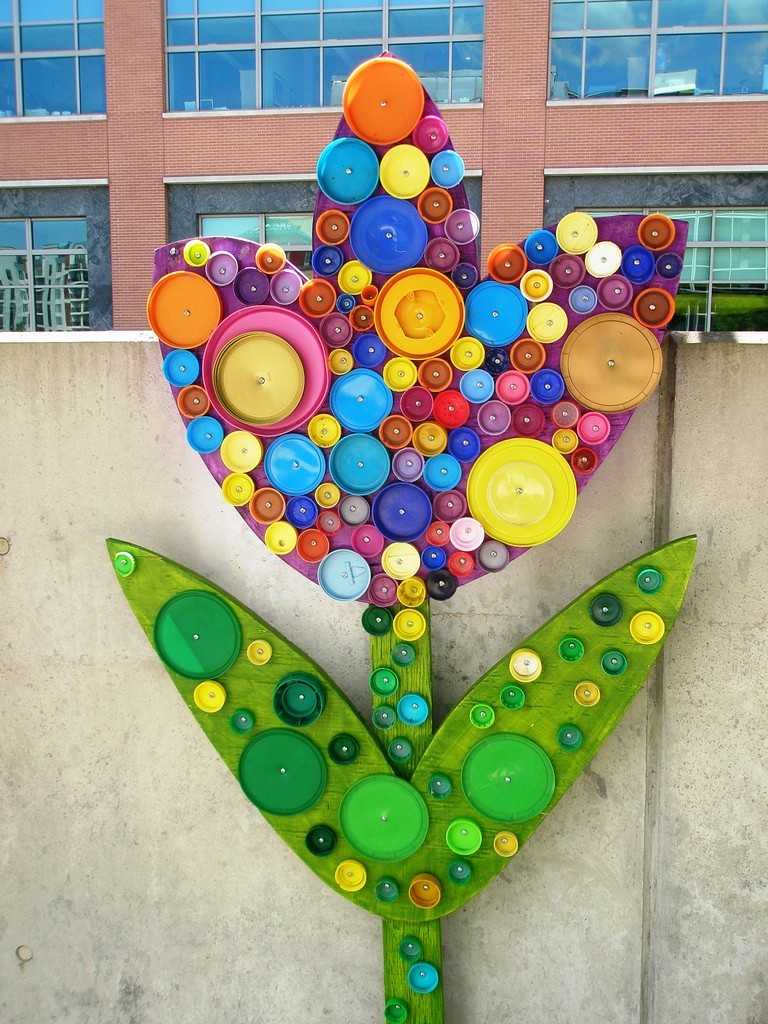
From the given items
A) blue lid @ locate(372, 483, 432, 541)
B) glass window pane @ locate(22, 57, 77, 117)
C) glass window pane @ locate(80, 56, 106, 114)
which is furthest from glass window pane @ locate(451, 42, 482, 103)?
blue lid @ locate(372, 483, 432, 541)

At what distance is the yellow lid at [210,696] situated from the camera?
10.3 feet

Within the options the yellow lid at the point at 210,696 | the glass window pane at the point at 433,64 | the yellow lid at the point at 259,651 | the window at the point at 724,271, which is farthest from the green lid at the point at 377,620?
the glass window pane at the point at 433,64

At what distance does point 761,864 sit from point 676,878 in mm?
327

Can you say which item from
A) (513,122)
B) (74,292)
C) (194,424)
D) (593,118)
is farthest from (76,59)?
(194,424)

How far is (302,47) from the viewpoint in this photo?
38.8 ft

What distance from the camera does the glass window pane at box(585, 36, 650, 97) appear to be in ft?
37.4

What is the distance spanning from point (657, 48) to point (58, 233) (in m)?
9.01

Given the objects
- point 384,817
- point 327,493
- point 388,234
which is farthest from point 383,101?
point 384,817

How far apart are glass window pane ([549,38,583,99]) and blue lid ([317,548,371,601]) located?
419 inches

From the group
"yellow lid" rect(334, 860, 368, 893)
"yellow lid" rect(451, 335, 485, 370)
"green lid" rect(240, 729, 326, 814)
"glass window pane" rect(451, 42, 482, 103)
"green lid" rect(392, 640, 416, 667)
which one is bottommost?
"yellow lid" rect(334, 860, 368, 893)

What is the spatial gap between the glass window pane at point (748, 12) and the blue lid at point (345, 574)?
457 inches

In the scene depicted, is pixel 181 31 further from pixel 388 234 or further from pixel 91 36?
pixel 388 234

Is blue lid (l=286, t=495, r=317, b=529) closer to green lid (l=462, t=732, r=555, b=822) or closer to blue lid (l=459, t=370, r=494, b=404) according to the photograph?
blue lid (l=459, t=370, r=494, b=404)

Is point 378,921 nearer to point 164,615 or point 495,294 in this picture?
point 164,615
